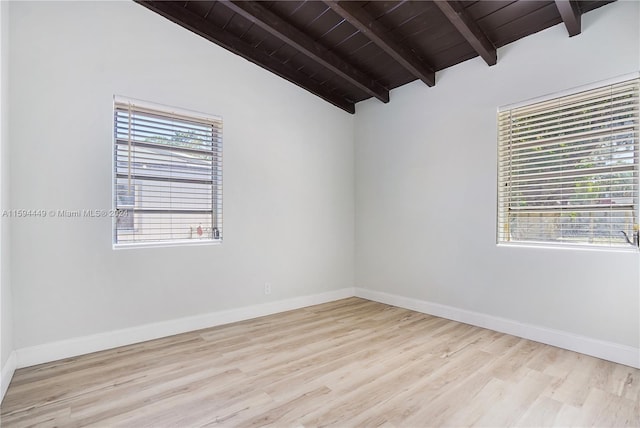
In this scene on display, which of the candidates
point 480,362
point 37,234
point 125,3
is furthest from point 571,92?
point 37,234

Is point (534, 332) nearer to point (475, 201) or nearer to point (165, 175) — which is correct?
point (475, 201)

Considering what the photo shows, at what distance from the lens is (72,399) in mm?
2014

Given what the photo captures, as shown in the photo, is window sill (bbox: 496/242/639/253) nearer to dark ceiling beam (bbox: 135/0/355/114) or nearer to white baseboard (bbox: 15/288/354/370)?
white baseboard (bbox: 15/288/354/370)

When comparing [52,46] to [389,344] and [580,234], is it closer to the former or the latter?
[389,344]

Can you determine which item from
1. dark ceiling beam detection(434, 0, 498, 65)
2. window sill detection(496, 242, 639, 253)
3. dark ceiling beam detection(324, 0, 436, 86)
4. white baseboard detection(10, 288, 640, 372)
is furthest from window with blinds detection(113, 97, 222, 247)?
window sill detection(496, 242, 639, 253)

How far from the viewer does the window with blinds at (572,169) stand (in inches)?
101

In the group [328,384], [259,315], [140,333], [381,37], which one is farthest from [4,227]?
[381,37]

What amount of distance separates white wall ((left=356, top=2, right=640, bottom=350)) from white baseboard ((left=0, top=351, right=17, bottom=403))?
3.61 m

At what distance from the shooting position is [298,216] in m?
4.12

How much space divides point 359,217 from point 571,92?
2.68 metres

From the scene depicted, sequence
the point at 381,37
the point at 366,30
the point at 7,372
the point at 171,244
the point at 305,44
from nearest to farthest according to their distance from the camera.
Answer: the point at 7,372 < the point at 366,30 < the point at 381,37 < the point at 171,244 < the point at 305,44

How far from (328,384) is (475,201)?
235cm

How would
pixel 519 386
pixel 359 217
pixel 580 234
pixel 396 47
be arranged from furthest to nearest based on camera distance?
pixel 359 217 < pixel 396 47 < pixel 580 234 < pixel 519 386

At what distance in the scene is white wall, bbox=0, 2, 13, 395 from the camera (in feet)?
7.04
